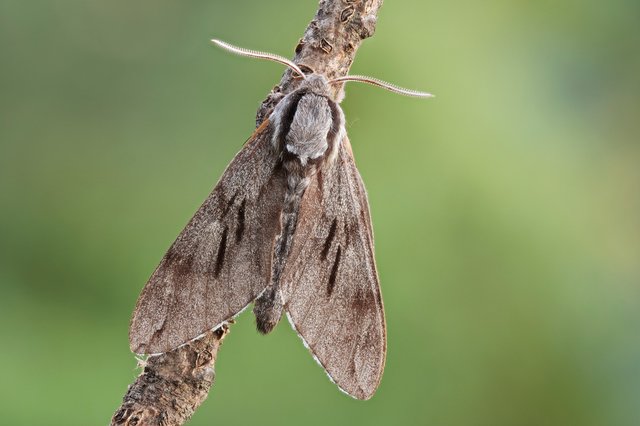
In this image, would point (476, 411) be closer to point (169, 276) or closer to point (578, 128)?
point (578, 128)

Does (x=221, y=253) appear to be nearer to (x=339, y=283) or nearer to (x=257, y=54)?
(x=339, y=283)

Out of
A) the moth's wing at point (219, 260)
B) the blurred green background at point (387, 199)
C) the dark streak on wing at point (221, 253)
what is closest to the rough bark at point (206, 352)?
the moth's wing at point (219, 260)

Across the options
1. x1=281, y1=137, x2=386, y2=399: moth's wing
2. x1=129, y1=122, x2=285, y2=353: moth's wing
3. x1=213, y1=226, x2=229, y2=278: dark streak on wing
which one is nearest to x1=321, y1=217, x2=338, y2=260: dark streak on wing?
x1=281, y1=137, x2=386, y2=399: moth's wing

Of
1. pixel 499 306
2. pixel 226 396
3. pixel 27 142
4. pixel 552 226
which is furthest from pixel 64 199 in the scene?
pixel 552 226

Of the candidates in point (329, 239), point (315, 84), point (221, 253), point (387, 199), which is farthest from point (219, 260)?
point (387, 199)

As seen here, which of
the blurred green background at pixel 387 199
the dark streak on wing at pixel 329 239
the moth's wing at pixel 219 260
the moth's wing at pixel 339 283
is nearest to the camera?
the moth's wing at pixel 219 260

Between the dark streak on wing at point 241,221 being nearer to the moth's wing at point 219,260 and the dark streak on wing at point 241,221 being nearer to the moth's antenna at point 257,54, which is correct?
the moth's wing at point 219,260
